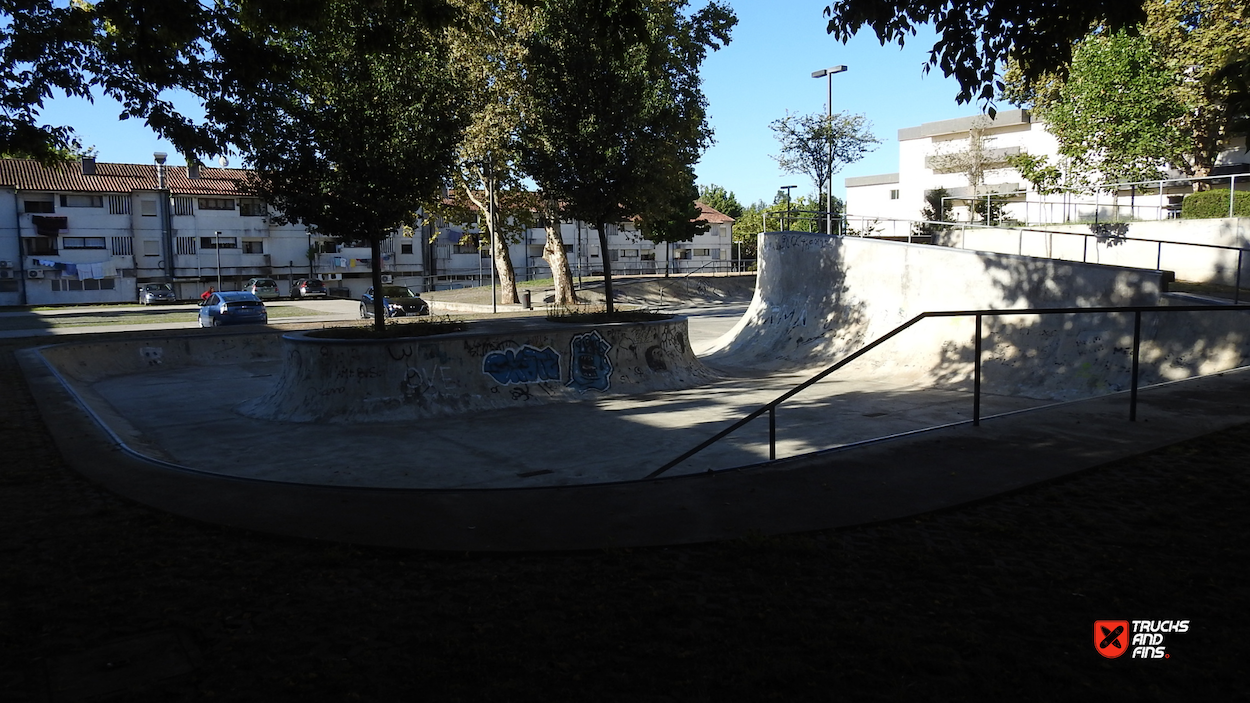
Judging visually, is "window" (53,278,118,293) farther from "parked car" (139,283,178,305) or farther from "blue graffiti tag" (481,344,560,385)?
"blue graffiti tag" (481,344,560,385)

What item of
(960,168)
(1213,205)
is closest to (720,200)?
(960,168)

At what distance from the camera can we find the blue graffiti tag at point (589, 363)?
14.7m

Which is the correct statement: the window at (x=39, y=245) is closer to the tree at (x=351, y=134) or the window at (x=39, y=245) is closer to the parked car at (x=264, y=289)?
the parked car at (x=264, y=289)

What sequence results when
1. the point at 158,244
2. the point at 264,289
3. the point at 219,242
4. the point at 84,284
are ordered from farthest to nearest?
the point at 219,242, the point at 158,244, the point at 84,284, the point at 264,289

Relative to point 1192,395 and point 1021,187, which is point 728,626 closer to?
point 1192,395

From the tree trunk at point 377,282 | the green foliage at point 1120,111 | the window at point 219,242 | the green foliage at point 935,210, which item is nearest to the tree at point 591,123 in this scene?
the tree trunk at point 377,282

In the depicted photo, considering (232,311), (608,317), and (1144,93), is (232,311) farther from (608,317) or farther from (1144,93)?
(1144,93)

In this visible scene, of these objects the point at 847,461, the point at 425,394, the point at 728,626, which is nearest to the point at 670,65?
the point at 425,394

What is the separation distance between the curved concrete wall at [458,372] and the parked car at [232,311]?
1528 cm

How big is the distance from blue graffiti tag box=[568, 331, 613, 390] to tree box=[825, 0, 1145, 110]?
27.3 feet

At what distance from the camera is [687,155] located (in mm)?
29484

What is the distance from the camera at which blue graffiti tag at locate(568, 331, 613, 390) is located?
1468 centimetres

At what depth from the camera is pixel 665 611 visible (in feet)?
12.5

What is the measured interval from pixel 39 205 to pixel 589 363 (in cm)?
5777
